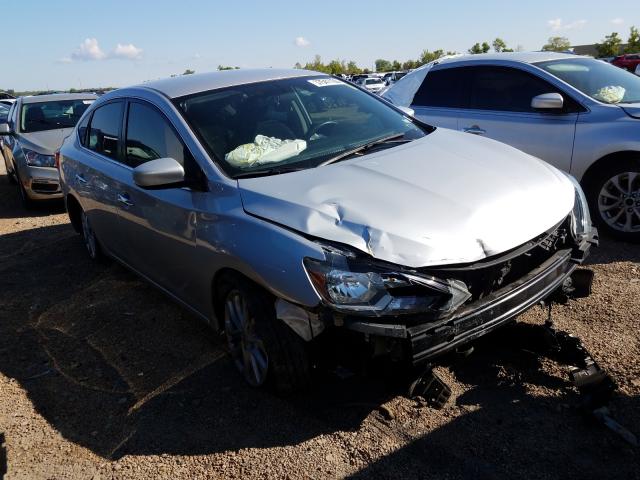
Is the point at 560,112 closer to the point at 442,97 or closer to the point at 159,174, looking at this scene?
the point at 442,97

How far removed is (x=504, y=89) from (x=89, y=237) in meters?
4.53

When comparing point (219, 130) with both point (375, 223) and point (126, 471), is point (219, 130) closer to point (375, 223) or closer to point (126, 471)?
point (375, 223)

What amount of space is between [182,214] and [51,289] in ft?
8.29

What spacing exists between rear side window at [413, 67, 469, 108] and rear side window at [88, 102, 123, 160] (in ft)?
11.6

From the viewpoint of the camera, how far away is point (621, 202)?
4969mm

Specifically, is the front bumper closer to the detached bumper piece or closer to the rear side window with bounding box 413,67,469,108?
the detached bumper piece

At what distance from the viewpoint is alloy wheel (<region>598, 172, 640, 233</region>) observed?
4.89 metres

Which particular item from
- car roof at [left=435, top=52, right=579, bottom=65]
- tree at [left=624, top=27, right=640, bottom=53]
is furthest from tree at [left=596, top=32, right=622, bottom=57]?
car roof at [left=435, top=52, right=579, bottom=65]

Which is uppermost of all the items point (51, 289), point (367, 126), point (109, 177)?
point (367, 126)

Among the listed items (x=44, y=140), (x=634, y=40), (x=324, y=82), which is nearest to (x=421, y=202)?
(x=324, y=82)

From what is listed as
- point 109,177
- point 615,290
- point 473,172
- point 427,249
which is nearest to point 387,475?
point 427,249

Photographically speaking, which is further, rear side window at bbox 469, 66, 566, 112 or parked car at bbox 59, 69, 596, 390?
rear side window at bbox 469, 66, 566, 112

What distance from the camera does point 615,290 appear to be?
13.1ft

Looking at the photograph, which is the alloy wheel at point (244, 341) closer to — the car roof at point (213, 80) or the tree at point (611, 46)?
the car roof at point (213, 80)
